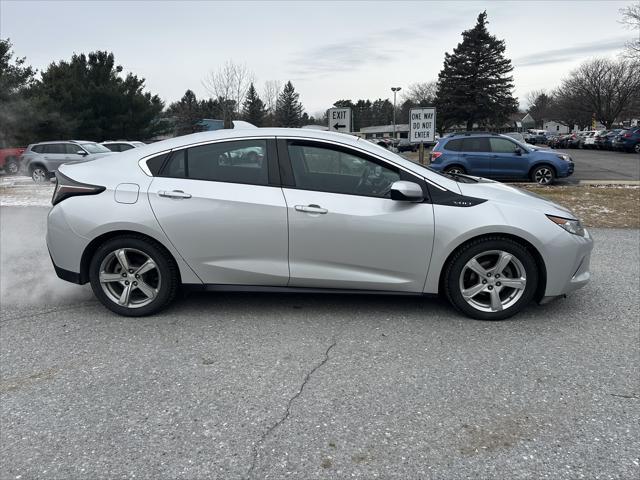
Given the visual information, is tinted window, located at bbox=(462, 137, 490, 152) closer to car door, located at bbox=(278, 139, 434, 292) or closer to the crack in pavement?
car door, located at bbox=(278, 139, 434, 292)

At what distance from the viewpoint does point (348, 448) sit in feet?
8.27

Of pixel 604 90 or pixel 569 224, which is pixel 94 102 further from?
pixel 604 90

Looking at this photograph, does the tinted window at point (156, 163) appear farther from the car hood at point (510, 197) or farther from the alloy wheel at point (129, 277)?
the car hood at point (510, 197)

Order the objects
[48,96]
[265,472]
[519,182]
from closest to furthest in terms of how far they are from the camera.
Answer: [265,472]
[519,182]
[48,96]

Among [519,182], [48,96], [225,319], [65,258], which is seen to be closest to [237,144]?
[225,319]

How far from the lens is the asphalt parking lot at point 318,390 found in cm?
244

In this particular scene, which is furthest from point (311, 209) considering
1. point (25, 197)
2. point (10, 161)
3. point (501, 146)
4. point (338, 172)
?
point (10, 161)

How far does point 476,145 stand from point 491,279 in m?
11.9

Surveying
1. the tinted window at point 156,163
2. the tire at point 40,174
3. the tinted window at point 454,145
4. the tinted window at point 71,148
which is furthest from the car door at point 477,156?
the tire at point 40,174

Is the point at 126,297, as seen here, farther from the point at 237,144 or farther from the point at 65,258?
the point at 237,144

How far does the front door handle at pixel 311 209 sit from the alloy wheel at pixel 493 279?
3.90ft

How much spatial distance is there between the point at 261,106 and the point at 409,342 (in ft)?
190

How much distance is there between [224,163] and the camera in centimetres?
414

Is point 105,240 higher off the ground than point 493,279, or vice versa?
point 105,240
